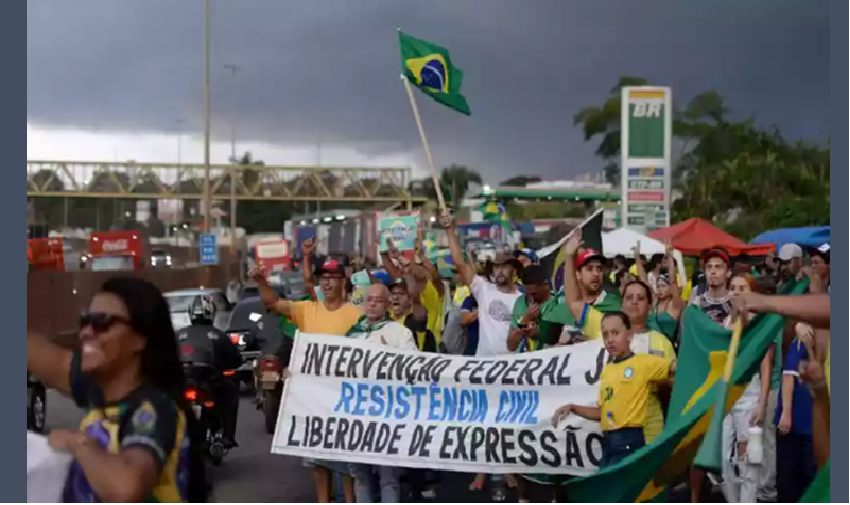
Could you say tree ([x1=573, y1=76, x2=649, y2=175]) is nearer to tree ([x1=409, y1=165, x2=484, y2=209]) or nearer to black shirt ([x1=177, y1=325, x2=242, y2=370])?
tree ([x1=409, y1=165, x2=484, y2=209])

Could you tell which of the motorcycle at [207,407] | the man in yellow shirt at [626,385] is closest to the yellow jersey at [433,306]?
the motorcycle at [207,407]

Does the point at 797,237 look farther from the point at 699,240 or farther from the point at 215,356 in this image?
the point at 215,356

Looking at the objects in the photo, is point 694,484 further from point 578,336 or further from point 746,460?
point 578,336

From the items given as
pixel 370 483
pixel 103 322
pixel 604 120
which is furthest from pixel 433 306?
pixel 604 120

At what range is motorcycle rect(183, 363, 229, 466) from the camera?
934 cm

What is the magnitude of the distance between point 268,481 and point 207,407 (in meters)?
0.81

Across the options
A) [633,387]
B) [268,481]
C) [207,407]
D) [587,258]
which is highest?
[587,258]

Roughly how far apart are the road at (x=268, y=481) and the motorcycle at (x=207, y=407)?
0.65 feet

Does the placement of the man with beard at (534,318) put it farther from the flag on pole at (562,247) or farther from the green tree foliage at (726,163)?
the green tree foliage at (726,163)

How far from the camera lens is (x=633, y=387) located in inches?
255

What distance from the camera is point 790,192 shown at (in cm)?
5456

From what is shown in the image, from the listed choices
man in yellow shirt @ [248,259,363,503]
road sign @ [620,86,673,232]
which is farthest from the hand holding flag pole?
road sign @ [620,86,673,232]

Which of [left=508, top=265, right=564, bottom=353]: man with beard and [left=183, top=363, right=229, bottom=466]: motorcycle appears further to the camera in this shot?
[left=183, top=363, right=229, bottom=466]: motorcycle

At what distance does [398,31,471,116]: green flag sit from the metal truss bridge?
56420 millimetres
